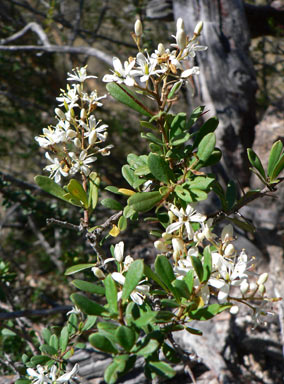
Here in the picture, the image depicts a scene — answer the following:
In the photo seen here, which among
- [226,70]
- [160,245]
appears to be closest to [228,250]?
[160,245]

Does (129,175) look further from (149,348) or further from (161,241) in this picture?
(149,348)

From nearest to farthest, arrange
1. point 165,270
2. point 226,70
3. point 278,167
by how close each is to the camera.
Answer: point 165,270
point 278,167
point 226,70

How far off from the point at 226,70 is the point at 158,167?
1439mm

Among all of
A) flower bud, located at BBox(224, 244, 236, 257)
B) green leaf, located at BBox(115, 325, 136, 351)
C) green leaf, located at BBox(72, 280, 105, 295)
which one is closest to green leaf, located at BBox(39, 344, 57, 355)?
green leaf, located at BBox(72, 280, 105, 295)

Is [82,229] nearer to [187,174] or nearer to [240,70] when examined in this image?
[187,174]

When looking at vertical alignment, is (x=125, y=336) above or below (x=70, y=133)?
below

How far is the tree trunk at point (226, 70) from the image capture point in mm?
2037

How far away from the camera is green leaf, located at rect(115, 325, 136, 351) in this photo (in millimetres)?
670

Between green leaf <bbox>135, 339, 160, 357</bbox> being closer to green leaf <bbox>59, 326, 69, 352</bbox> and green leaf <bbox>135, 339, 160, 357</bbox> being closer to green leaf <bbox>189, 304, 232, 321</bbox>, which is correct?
green leaf <bbox>189, 304, 232, 321</bbox>

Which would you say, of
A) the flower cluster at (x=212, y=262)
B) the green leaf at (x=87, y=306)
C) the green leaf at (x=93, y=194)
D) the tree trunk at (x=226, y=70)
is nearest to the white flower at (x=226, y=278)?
the flower cluster at (x=212, y=262)

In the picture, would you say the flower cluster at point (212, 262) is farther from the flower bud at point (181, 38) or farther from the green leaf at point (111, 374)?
the flower bud at point (181, 38)

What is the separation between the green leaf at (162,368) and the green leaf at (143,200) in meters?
0.31

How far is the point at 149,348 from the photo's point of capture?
2.24 ft

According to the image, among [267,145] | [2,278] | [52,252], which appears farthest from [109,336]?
[52,252]
